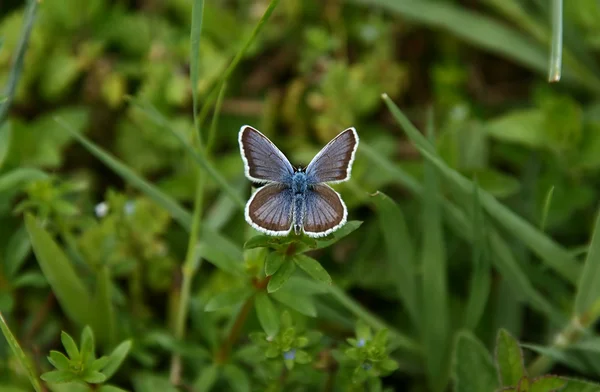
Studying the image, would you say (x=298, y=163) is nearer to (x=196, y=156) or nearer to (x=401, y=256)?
(x=401, y=256)

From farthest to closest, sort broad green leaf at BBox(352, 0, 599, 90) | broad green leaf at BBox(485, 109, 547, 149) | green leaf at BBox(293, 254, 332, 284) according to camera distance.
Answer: broad green leaf at BBox(352, 0, 599, 90), broad green leaf at BBox(485, 109, 547, 149), green leaf at BBox(293, 254, 332, 284)

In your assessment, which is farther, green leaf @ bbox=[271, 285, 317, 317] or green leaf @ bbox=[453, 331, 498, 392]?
green leaf @ bbox=[453, 331, 498, 392]

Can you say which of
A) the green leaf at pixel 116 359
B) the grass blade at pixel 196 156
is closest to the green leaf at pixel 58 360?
the green leaf at pixel 116 359

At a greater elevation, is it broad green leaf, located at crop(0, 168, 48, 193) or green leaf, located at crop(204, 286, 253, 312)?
broad green leaf, located at crop(0, 168, 48, 193)

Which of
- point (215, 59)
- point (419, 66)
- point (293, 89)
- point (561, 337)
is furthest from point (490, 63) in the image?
point (561, 337)

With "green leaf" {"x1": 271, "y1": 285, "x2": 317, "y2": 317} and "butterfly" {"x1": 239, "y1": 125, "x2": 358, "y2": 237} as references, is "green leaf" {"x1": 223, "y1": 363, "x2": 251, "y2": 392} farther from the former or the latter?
"butterfly" {"x1": 239, "y1": 125, "x2": 358, "y2": 237}

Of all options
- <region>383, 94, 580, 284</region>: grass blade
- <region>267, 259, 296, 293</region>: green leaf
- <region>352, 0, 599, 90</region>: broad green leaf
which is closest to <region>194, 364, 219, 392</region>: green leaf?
<region>267, 259, 296, 293</region>: green leaf
